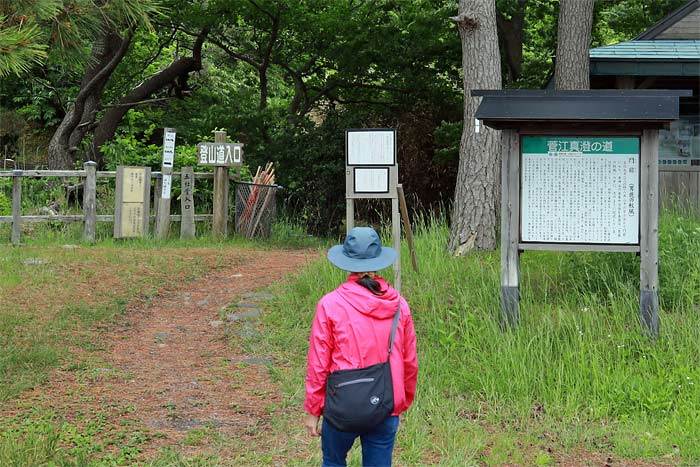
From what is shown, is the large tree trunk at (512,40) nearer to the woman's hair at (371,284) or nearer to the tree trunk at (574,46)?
the tree trunk at (574,46)

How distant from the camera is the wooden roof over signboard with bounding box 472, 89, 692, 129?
7.50m

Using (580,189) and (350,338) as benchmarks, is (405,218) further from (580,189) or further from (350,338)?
(350,338)

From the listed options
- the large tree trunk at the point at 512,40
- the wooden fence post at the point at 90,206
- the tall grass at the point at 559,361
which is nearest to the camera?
the tall grass at the point at 559,361

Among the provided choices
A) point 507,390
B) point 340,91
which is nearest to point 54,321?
point 507,390

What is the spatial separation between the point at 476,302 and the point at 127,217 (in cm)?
953

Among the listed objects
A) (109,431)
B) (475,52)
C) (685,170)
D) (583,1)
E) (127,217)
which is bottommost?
(109,431)

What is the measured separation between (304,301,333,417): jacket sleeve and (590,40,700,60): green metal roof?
12.2 m

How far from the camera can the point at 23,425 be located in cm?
653

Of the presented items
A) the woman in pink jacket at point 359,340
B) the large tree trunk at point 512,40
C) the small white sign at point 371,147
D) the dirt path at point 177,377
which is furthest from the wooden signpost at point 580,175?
the large tree trunk at point 512,40

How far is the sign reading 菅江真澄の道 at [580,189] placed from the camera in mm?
7770

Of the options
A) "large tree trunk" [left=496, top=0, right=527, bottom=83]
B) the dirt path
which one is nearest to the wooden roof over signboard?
the dirt path

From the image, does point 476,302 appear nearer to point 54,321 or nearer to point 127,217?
point 54,321

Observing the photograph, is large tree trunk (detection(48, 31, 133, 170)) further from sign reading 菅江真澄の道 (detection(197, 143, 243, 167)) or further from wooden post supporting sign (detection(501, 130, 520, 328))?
wooden post supporting sign (detection(501, 130, 520, 328))

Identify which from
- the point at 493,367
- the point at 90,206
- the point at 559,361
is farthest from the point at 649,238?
the point at 90,206
